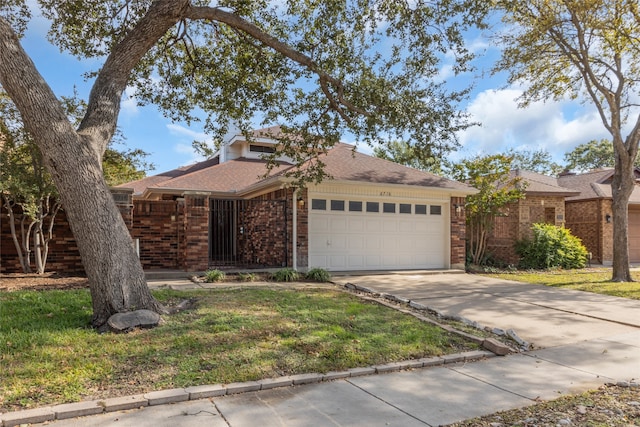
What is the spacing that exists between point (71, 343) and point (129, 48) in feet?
14.3

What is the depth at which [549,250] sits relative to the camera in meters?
15.8

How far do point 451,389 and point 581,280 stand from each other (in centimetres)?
1041

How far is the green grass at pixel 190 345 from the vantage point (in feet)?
13.1

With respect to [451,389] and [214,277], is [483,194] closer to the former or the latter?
[214,277]

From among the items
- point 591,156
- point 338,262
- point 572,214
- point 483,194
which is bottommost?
point 338,262

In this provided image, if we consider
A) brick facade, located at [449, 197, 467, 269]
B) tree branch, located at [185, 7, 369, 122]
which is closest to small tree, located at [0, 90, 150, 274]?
tree branch, located at [185, 7, 369, 122]

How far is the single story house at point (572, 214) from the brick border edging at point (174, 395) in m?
13.2

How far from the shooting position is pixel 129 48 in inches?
265

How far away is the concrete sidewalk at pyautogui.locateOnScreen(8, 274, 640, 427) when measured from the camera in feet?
11.5

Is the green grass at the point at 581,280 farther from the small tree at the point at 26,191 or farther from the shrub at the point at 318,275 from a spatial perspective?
the small tree at the point at 26,191

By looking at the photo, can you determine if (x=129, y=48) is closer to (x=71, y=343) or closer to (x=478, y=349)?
(x=71, y=343)

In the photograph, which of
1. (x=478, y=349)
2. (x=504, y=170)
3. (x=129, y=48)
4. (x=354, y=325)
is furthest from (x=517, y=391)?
(x=504, y=170)

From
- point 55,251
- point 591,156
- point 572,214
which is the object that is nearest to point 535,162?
point 591,156

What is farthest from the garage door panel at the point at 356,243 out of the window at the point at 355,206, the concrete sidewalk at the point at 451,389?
the concrete sidewalk at the point at 451,389
